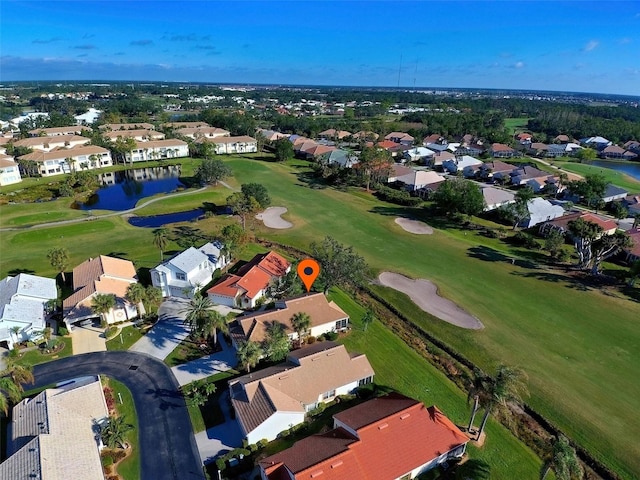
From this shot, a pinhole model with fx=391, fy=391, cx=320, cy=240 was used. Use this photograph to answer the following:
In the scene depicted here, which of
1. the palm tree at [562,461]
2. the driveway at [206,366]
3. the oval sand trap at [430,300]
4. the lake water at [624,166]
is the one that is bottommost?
the driveway at [206,366]

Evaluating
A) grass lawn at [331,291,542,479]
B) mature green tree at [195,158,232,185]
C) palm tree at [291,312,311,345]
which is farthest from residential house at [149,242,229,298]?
mature green tree at [195,158,232,185]

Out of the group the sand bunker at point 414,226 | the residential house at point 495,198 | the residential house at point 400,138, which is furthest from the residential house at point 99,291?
the residential house at point 400,138

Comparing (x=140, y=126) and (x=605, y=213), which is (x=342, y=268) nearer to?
(x=605, y=213)

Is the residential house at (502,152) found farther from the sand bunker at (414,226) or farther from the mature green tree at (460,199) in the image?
the sand bunker at (414,226)

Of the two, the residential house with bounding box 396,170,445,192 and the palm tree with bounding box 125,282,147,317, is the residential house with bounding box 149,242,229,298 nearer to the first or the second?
the palm tree with bounding box 125,282,147,317

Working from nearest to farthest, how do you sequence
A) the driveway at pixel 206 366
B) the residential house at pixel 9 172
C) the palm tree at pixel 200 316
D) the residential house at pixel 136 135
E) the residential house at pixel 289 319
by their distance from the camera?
the driveway at pixel 206 366
the palm tree at pixel 200 316
the residential house at pixel 289 319
the residential house at pixel 9 172
the residential house at pixel 136 135

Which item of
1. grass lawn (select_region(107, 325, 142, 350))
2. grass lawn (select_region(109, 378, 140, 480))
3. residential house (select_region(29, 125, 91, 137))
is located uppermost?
residential house (select_region(29, 125, 91, 137))

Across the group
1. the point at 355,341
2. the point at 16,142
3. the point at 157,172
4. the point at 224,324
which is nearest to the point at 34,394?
the point at 224,324

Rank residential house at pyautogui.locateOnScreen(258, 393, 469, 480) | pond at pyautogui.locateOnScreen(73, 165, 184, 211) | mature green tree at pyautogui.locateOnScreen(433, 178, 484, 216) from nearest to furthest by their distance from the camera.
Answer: residential house at pyautogui.locateOnScreen(258, 393, 469, 480), mature green tree at pyautogui.locateOnScreen(433, 178, 484, 216), pond at pyautogui.locateOnScreen(73, 165, 184, 211)
